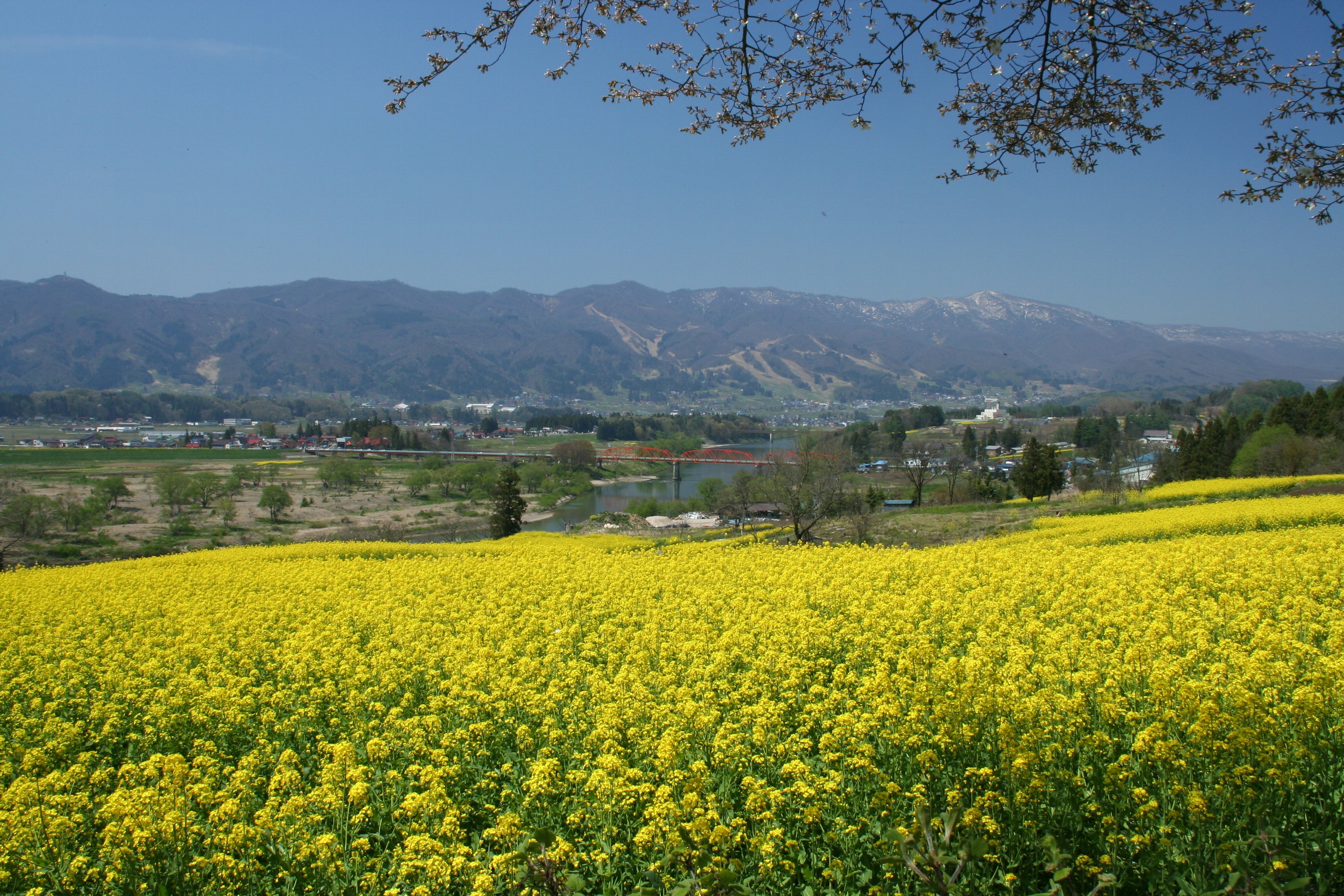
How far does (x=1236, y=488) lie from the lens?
30.5 metres

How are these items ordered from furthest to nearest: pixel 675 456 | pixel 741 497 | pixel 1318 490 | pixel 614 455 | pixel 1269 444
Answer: pixel 614 455
pixel 675 456
pixel 741 497
pixel 1269 444
pixel 1318 490

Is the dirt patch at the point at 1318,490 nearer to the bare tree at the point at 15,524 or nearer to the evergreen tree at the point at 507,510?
the evergreen tree at the point at 507,510

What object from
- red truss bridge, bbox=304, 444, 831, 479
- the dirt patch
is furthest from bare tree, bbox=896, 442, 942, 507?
the dirt patch

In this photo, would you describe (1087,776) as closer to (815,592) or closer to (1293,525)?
(815,592)

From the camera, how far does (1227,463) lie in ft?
179

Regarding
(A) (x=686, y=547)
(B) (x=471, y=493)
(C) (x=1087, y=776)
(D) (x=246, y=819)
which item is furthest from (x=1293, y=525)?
(B) (x=471, y=493)

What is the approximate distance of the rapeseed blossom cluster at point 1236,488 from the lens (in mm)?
29656

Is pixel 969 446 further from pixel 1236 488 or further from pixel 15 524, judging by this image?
pixel 15 524

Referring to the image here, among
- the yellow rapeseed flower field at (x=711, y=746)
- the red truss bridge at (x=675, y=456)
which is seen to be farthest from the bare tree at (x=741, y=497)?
the yellow rapeseed flower field at (x=711, y=746)

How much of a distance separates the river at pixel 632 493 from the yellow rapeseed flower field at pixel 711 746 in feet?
176

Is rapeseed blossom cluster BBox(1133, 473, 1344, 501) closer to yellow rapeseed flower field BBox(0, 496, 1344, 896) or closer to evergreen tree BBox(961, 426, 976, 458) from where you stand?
yellow rapeseed flower field BBox(0, 496, 1344, 896)

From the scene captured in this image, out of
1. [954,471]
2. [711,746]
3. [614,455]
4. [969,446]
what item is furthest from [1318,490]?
[614,455]

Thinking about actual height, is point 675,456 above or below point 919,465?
below

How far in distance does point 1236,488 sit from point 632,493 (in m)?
78.2
